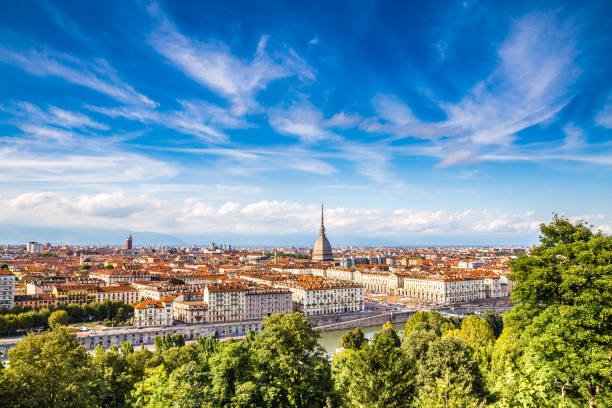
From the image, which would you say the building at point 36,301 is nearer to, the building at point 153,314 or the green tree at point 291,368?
the building at point 153,314

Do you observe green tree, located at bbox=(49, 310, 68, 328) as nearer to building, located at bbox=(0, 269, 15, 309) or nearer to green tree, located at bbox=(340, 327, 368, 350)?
building, located at bbox=(0, 269, 15, 309)

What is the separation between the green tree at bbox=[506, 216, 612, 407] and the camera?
13569 mm

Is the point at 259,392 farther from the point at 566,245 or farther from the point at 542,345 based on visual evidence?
the point at 566,245

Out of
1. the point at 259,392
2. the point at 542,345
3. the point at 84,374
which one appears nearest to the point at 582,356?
the point at 542,345

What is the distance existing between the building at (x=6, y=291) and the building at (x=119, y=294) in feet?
→ 34.9

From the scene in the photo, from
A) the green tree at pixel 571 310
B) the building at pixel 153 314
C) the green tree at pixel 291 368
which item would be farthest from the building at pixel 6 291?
the green tree at pixel 571 310

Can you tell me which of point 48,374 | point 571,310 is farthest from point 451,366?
point 48,374

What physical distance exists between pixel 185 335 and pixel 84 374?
3602 cm

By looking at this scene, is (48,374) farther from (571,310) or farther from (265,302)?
(265,302)

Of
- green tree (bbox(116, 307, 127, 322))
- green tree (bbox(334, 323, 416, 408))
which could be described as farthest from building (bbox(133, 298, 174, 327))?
green tree (bbox(334, 323, 416, 408))

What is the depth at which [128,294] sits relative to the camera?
69.1 metres

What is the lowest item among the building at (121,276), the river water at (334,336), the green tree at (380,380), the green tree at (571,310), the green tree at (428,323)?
the river water at (334,336)

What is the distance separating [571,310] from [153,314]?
48.0m

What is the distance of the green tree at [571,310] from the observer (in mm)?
13569
